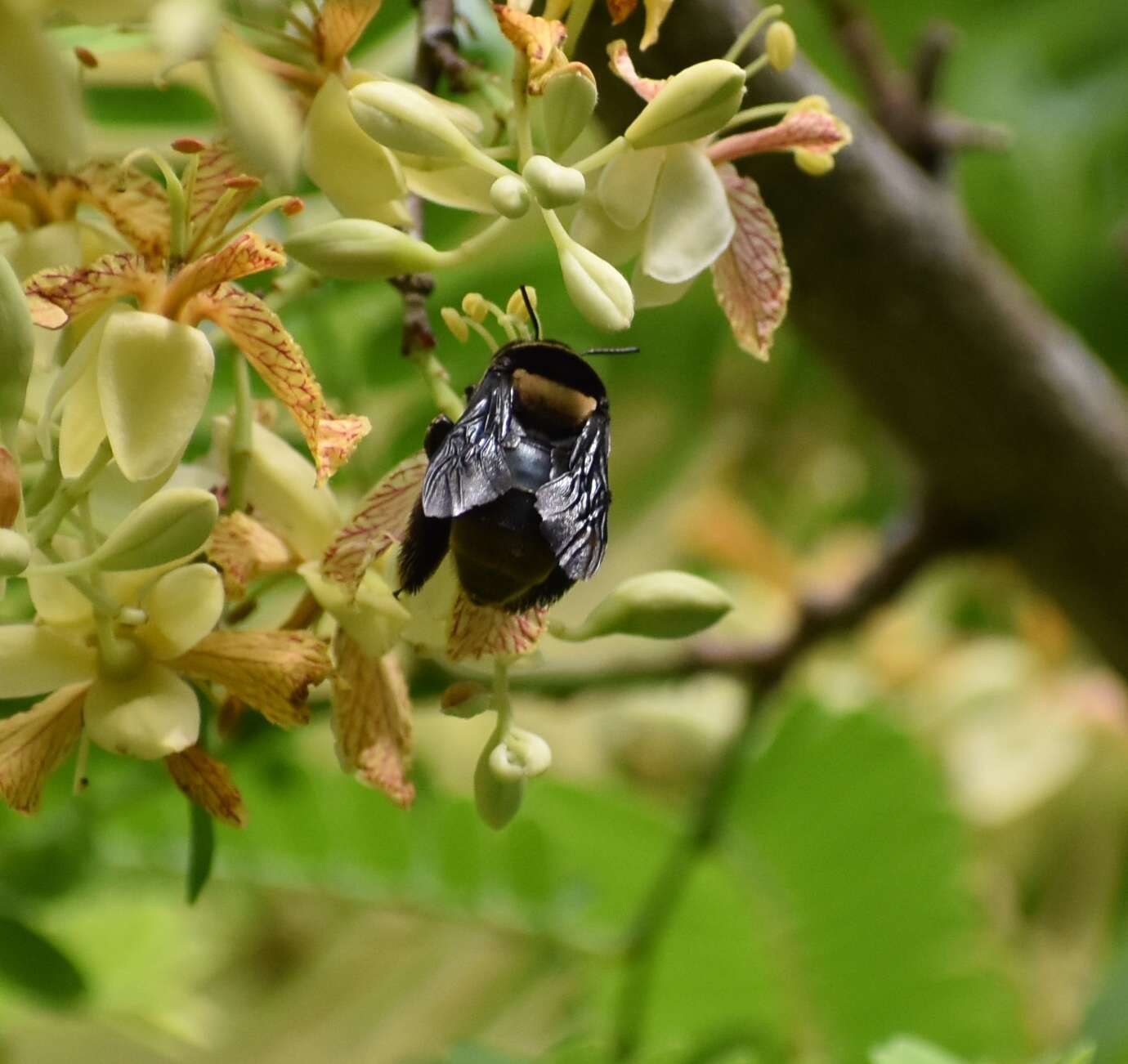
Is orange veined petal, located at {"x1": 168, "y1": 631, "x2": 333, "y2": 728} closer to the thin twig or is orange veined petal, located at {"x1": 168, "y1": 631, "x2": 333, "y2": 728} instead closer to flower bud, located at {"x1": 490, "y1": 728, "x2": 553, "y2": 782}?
flower bud, located at {"x1": 490, "y1": 728, "x2": 553, "y2": 782}

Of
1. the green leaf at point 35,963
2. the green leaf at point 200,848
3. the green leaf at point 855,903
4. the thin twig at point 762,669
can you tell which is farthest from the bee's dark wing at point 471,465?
the green leaf at point 855,903

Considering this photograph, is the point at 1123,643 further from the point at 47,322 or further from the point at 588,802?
the point at 47,322

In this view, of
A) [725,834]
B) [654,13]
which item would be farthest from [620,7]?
[725,834]

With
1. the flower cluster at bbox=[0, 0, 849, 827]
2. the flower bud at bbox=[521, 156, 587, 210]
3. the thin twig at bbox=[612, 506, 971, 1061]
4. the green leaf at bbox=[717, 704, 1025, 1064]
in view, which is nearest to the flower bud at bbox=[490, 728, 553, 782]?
the flower cluster at bbox=[0, 0, 849, 827]

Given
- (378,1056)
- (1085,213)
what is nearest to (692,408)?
(1085,213)

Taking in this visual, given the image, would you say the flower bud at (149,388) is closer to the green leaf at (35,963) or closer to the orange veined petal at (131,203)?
the orange veined petal at (131,203)
